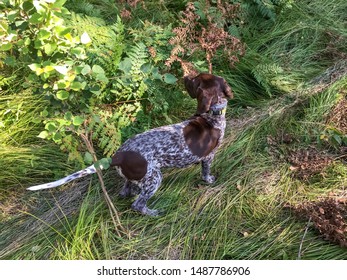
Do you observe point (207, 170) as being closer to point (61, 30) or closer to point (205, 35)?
point (205, 35)

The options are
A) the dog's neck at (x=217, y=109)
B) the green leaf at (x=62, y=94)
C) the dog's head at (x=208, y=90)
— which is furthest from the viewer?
the dog's neck at (x=217, y=109)

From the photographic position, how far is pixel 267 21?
5023 millimetres

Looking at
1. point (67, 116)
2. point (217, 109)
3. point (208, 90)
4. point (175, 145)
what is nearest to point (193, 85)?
point (208, 90)

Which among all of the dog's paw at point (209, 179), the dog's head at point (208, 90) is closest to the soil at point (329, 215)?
the dog's paw at point (209, 179)

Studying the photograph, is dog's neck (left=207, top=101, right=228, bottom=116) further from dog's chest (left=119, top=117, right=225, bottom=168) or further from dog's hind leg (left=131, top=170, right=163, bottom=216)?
dog's hind leg (left=131, top=170, right=163, bottom=216)

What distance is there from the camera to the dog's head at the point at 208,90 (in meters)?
3.18

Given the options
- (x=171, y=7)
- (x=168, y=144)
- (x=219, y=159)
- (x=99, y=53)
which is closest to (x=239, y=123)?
(x=219, y=159)

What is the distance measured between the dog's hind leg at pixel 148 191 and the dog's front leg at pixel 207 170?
1.52 ft

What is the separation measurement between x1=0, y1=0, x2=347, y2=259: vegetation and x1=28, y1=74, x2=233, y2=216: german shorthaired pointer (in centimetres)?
24

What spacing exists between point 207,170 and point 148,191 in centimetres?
62

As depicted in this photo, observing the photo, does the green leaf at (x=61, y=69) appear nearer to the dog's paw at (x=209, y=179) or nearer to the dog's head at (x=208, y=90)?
the dog's head at (x=208, y=90)

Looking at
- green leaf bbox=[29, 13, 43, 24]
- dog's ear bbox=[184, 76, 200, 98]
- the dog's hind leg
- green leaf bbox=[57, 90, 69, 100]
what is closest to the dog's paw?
the dog's hind leg

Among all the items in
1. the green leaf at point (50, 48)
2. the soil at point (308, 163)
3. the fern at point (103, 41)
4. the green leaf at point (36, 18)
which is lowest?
the soil at point (308, 163)

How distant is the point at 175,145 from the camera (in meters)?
3.21
